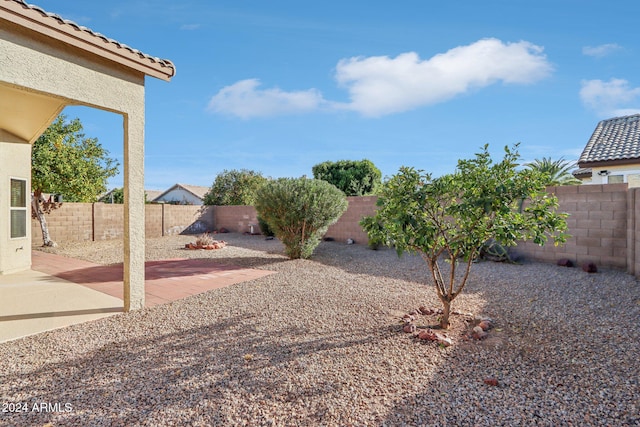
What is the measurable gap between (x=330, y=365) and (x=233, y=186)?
71.7 ft

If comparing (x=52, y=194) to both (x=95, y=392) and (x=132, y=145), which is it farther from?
(x=95, y=392)

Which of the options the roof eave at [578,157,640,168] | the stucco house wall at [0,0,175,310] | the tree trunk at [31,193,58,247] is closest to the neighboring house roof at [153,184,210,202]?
the tree trunk at [31,193,58,247]

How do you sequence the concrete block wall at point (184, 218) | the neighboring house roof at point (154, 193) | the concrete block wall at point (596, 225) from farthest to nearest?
1. the neighboring house roof at point (154, 193)
2. the concrete block wall at point (184, 218)
3. the concrete block wall at point (596, 225)

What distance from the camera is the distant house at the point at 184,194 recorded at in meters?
36.0

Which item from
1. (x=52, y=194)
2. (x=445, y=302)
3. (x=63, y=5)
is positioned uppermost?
(x=63, y=5)

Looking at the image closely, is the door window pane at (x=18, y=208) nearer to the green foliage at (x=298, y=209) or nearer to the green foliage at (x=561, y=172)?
the green foliage at (x=298, y=209)

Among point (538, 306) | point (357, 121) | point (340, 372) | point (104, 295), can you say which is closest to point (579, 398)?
point (340, 372)

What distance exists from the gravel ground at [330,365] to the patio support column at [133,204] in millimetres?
417

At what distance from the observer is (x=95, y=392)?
2529 millimetres

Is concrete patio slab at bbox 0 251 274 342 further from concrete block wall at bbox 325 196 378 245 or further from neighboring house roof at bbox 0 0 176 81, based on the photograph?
concrete block wall at bbox 325 196 378 245

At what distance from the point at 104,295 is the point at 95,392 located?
3.30 meters

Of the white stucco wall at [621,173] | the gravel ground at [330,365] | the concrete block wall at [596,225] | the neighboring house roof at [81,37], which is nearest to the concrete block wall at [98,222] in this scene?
the gravel ground at [330,365]

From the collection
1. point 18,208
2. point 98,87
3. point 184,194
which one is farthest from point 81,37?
point 184,194

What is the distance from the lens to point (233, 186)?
2347 centimetres
